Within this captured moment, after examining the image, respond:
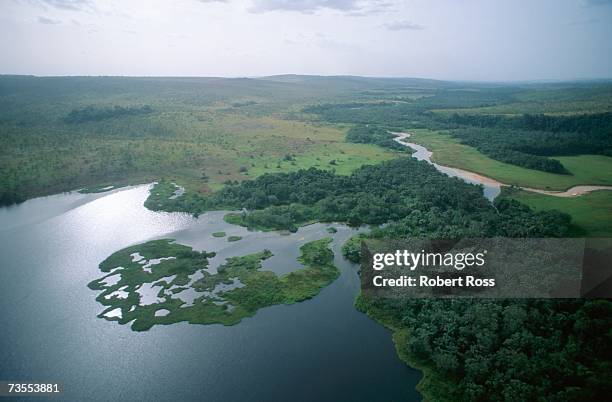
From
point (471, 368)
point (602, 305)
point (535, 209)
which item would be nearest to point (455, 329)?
point (471, 368)

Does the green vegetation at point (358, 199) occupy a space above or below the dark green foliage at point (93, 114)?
below

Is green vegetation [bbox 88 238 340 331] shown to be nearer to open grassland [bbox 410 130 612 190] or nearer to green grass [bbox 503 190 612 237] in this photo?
green grass [bbox 503 190 612 237]

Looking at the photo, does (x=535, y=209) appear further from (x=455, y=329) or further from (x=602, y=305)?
(x=455, y=329)

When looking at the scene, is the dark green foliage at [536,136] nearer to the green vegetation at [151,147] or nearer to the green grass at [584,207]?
the green grass at [584,207]

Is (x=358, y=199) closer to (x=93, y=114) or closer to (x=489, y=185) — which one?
(x=489, y=185)

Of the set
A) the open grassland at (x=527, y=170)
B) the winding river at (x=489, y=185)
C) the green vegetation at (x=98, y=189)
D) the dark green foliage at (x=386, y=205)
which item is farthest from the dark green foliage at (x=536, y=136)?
the green vegetation at (x=98, y=189)
